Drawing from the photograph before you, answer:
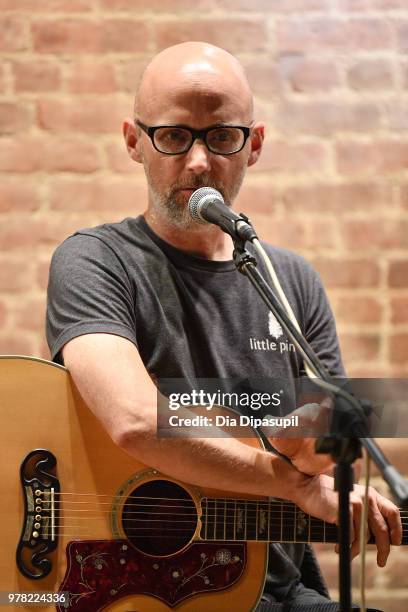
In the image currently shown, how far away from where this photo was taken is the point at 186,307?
196 cm

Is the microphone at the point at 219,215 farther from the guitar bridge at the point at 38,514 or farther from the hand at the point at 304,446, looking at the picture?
the guitar bridge at the point at 38,514

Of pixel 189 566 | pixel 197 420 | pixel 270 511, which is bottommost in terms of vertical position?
pixel 189 566

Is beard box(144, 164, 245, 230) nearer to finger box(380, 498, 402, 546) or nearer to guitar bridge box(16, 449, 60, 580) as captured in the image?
guitar bridge box(16, 449, 60, 580)

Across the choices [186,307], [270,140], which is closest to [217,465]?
[186,307]

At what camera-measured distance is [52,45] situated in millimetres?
2494

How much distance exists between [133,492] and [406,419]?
877mm

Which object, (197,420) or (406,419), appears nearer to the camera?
(197,420)

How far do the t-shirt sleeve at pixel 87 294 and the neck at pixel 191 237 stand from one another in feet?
0.56

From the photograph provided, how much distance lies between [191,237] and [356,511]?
0.76 meters

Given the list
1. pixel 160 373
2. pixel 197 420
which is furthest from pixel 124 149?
pixel 197 420

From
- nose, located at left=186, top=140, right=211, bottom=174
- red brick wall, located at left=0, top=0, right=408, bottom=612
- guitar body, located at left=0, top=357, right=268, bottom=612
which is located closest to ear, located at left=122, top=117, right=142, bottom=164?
nose, located at left=186, top=140, right=211, bottom=174

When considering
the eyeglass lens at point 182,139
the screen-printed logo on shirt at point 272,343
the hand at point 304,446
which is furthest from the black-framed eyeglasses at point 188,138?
the hand at point 304,446

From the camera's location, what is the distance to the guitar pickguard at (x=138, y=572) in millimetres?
1629

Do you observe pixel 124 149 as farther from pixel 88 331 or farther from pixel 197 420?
pixel 197 420
